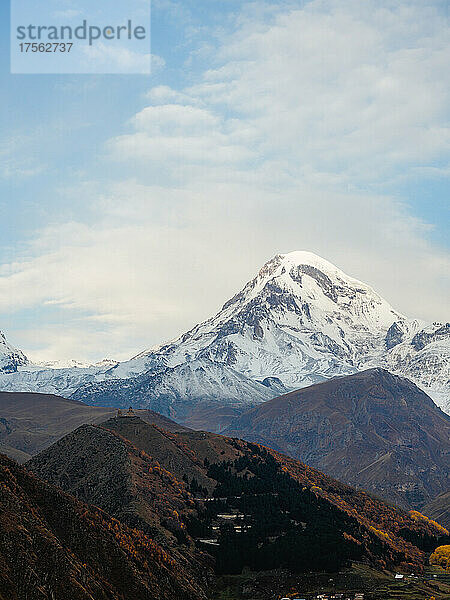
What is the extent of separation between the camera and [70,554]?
109188 millimetres

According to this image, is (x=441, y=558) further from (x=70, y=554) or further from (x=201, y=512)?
(x=70, y=554)

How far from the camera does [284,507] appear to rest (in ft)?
629

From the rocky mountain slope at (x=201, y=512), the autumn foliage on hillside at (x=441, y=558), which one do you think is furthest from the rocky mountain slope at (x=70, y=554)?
the autumn foliage on hillside at (x=441, y=558)

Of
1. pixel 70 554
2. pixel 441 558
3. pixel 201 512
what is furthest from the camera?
pixel 441 558

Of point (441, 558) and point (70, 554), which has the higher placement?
point (70, 554)

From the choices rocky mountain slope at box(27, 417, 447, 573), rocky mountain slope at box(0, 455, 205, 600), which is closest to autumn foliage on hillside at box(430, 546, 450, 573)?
rocky mountain slope at box(27, 417, 447, 573)

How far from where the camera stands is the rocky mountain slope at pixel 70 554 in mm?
97750

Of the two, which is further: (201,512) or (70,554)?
(201,512)

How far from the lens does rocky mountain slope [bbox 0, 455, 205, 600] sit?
9775 centimetres

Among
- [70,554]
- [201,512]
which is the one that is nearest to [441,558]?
[201,512]

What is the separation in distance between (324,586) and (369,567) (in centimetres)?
1908

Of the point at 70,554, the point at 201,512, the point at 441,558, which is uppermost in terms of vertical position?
the point at 70,554

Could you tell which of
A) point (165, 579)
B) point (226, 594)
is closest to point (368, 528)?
point (226, 594)

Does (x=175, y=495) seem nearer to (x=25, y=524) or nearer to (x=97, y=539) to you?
(x=97, y=539)
